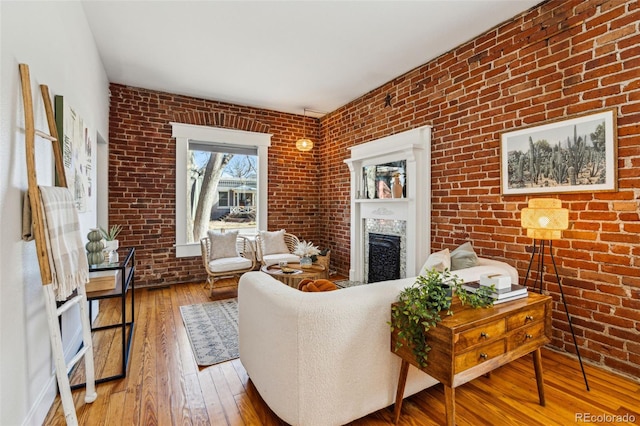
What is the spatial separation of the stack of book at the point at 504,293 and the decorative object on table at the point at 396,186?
88.1 inches

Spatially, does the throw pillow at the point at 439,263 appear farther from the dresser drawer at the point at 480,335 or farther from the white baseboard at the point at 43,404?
the white baseboard at the point at 43,404

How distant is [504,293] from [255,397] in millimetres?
1680

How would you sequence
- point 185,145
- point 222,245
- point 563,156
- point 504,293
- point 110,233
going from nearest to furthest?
1. point 504,293
2. point 563,156
3. point 110,233
4. point 222,245
5. point 185,145

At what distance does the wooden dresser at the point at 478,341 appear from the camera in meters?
1.41

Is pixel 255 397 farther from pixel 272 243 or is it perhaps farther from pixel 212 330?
pixel 272 243

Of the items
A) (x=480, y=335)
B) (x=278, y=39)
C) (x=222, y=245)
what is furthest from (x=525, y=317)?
(x=222, y=245)

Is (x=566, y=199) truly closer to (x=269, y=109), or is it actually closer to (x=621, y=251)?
(x=621, y=251)

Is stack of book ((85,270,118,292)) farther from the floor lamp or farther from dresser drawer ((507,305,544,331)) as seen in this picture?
the floor lamp

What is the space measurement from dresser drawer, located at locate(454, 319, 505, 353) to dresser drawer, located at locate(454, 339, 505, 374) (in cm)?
3

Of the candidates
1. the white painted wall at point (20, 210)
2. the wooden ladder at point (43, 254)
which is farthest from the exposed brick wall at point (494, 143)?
the wooden ladder at point (43, 254)

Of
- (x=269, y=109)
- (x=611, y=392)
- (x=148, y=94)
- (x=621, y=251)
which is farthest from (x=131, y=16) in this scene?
(x=611, y=392)

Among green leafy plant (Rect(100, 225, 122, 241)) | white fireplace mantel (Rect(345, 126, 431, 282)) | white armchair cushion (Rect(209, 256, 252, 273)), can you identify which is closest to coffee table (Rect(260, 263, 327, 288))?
white armchair cushion (Rect(209, 256, 252, 273))

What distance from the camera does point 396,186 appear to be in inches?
161

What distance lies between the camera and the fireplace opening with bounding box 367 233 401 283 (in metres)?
4.12
